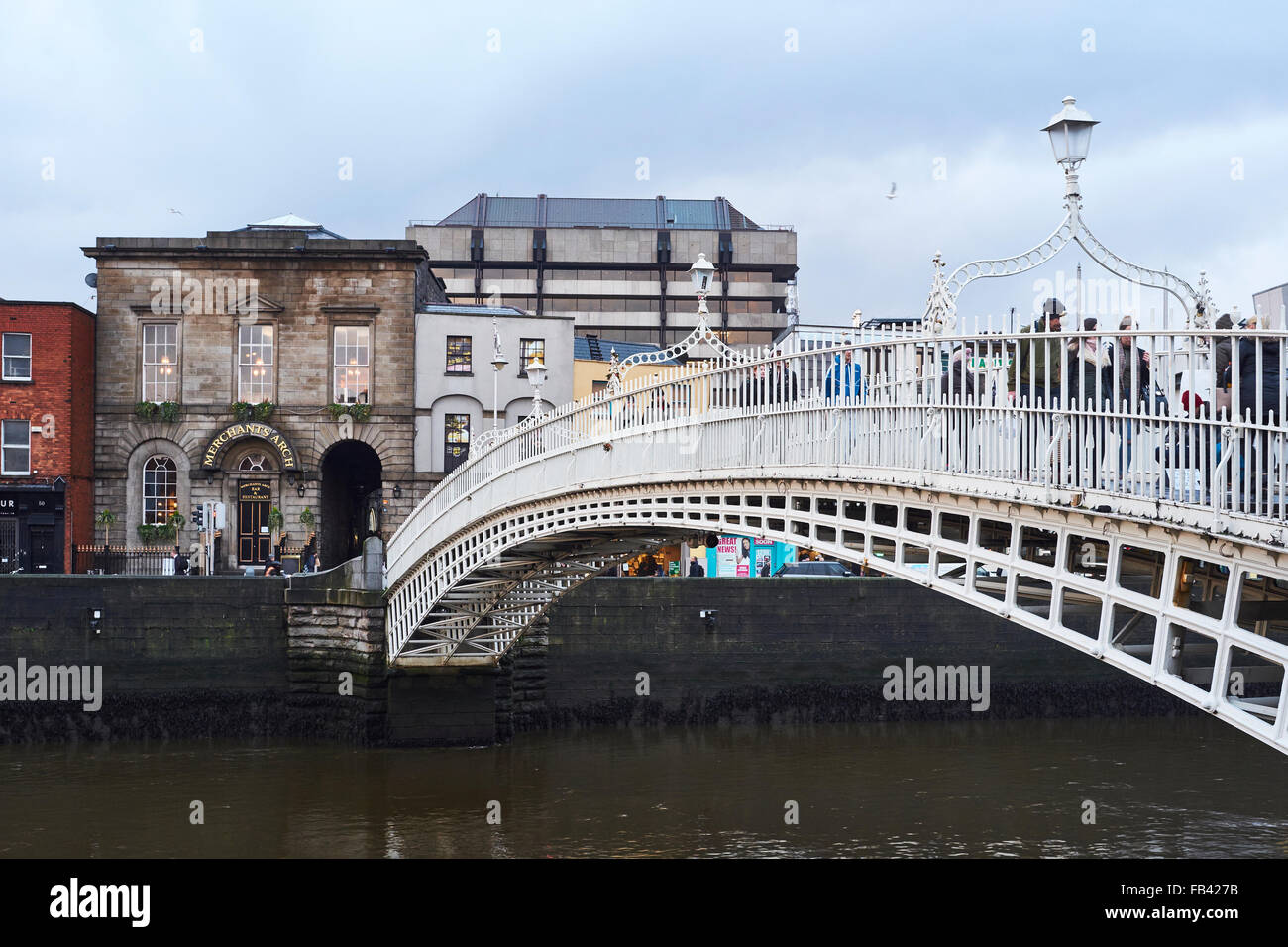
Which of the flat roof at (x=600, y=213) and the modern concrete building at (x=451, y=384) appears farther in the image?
the flat roof at (x=600, y=213)

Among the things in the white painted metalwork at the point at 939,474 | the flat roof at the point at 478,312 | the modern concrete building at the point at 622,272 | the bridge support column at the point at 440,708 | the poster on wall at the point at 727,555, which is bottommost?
the bridge support column at the point at 440,708

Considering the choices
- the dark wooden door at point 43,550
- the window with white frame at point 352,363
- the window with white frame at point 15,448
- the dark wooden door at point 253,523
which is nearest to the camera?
the dark wooden door at point 43,550

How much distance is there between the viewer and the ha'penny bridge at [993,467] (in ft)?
29.8

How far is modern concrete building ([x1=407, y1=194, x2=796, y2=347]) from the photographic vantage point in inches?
2670

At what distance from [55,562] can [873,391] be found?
89.7ft

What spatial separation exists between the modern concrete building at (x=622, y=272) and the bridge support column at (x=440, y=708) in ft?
138

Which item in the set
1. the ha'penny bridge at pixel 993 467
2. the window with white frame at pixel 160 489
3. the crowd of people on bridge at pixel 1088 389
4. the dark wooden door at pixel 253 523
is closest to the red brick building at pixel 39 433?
the window with white frame at pixel 160 489

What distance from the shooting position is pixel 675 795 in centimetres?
2267

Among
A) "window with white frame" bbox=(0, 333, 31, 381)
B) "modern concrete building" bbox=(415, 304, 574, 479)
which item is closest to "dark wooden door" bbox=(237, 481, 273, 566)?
"modern concrete building" bbox=(415, 304, 574, 479)

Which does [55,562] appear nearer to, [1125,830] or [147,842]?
[147,842]

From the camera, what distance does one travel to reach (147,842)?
1984 cm

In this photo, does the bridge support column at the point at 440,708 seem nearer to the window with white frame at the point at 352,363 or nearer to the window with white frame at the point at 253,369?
the window with white frame at the point at 352,363

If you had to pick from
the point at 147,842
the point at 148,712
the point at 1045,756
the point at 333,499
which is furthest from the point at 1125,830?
the point at 333,499

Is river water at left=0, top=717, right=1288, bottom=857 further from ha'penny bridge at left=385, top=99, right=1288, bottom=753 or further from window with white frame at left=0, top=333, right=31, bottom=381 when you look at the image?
window with white frame at left=0, top=333, right=31, bottom=381
